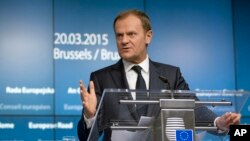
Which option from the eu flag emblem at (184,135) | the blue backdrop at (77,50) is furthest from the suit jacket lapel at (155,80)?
the blue backdrop at (77,50)

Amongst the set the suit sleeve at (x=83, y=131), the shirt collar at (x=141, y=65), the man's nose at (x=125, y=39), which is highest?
the man's nose at (x=125, y=39)

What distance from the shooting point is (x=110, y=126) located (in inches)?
74.2

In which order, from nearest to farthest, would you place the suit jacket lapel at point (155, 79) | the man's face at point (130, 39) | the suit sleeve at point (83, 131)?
1. the suit sleeve at point (83, 131)
2. the suit jacket lapel at point (155, 79)
3. the man's face at point (130, 39)

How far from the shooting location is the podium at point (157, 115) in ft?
5.87

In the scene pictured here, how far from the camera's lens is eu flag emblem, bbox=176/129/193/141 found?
1.77 m

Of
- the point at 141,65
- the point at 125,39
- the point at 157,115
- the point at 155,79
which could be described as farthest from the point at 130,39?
the point at 157,115

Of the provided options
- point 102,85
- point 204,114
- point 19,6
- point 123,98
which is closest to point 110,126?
point 123,98

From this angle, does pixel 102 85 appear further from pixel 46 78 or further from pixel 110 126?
pixel 46 78

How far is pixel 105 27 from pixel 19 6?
0.83 m

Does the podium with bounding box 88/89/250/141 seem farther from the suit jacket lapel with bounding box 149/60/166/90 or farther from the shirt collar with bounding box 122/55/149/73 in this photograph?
the shirt collar with bounding box 122/55/149/73

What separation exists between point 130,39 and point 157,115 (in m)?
0.89

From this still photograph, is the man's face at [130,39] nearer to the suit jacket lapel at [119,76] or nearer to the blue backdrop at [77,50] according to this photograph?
the suit jacket lapel at [119,76]

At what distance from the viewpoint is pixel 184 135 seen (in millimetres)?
1782

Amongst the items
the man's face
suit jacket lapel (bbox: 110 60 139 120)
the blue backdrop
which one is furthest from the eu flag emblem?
the blue backdrop
